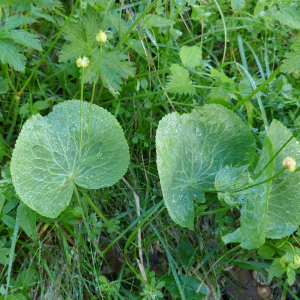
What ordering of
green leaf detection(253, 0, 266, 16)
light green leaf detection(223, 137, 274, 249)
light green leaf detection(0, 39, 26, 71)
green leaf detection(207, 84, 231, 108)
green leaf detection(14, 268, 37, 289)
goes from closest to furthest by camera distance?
light green leaf detection(223, 137, 274, 249) → light green leaf detection(0, 39, 26, 71) → green leaf detection(14, 268, 37, 289) → green leaf detection(207, 84, 231, 108) → green leaf detection(253, 0, 266, 16)

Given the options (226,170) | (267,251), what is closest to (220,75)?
(226,170)

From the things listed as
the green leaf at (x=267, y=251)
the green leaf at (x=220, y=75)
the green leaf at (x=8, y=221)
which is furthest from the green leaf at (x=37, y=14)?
the green leaf at (x=267, y=251)

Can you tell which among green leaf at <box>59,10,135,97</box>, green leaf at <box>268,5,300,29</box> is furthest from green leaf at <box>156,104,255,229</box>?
green leaf at <box>268,5,300,29</box>

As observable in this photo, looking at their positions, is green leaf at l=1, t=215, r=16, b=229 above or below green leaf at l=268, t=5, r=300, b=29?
below

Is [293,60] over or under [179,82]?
over

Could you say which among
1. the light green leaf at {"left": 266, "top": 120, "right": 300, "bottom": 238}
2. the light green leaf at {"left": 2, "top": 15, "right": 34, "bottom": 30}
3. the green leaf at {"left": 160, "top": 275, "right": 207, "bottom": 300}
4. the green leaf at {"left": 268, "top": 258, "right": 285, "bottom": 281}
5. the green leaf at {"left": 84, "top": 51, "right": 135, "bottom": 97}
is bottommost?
the green leaf at {"left": 160, "top": 275, "right": 207, "bottom": 300}

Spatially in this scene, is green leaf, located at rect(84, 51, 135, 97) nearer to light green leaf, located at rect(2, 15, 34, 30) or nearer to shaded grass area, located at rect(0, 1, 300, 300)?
shaded grass area, located at rect(0, 1, 300, 300)

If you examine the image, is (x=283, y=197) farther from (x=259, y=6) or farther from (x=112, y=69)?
(x=259, y=6)
